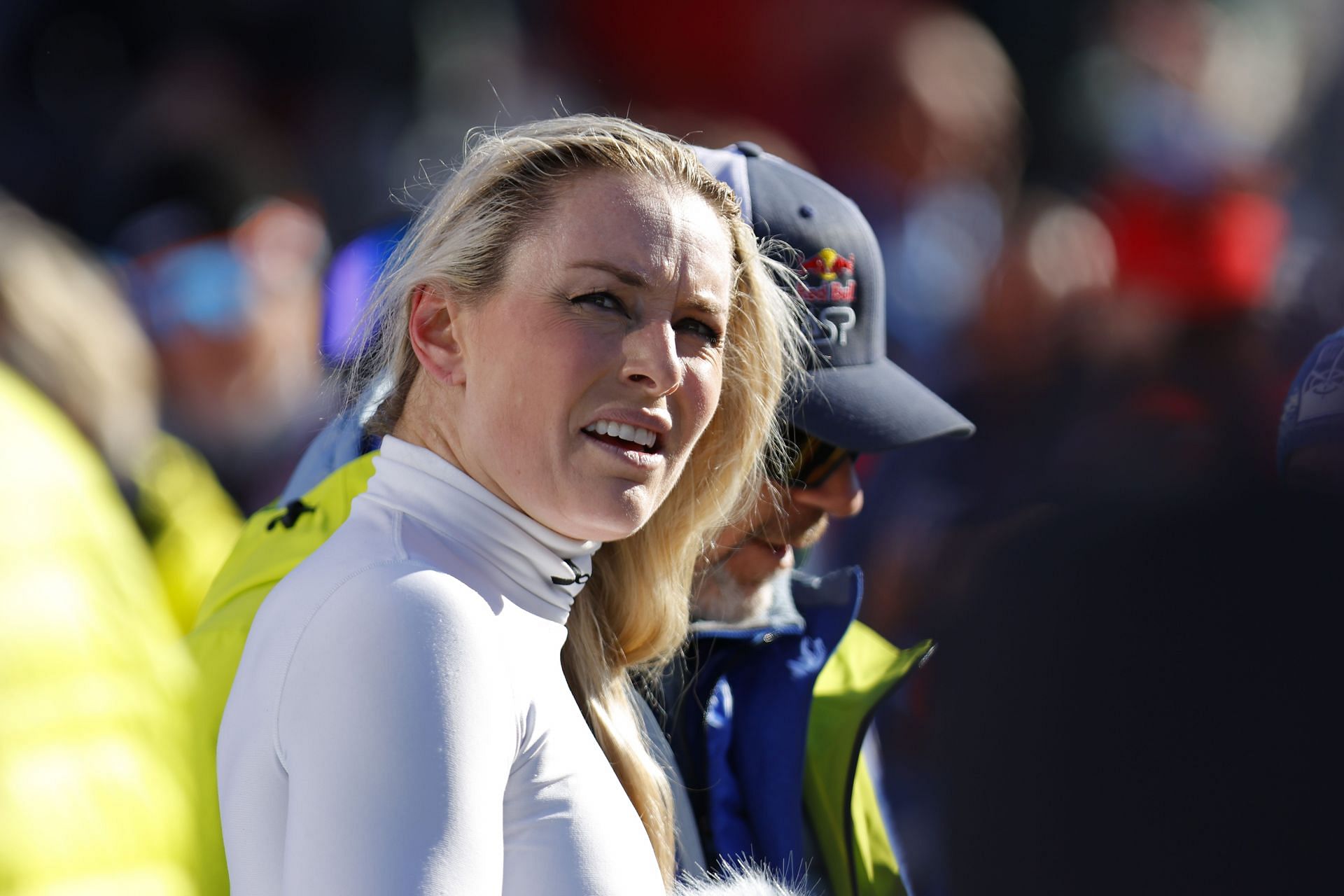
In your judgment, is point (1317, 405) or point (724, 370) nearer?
point (1317, 405)

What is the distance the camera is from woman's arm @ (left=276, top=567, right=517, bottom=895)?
1141 millimetres

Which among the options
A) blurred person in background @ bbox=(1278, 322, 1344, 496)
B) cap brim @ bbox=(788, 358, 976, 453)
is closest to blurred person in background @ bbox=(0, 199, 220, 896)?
blurred person in background @ bbox=(1278, 322, 1344, 496)

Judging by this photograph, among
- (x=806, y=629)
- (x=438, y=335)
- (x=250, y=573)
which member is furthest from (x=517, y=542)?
(x=806, y=629)

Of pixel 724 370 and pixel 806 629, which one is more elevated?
pixel 724 370

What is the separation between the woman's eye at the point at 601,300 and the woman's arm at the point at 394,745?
0.39 meters

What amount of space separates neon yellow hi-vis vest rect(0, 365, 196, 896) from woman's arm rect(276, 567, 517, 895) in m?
0.34

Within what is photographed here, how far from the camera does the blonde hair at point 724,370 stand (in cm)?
155

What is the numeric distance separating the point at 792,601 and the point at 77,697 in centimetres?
154

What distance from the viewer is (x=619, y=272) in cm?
151

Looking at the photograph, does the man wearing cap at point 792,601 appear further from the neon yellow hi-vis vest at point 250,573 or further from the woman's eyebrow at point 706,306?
the woman's eyebrow at point 706,306

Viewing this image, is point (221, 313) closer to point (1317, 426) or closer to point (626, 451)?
point (626, 451)

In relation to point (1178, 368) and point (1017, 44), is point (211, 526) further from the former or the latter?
point (1017, 44)

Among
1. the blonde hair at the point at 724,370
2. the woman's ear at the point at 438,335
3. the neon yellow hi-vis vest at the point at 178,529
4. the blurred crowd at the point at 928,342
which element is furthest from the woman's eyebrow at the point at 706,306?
the neon yellow hi-vis vest at the point at 178,529

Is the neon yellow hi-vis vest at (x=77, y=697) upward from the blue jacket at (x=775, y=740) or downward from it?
upward
